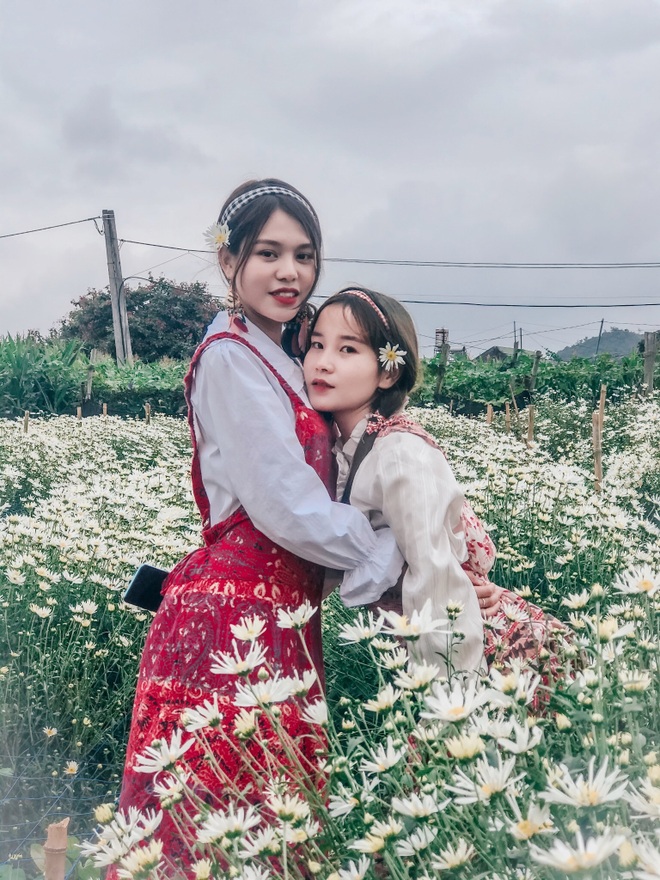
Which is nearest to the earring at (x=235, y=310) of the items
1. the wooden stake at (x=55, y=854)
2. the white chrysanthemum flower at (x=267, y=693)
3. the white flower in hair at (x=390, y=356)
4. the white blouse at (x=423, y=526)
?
the white flower in hair at (x=390, y=356)

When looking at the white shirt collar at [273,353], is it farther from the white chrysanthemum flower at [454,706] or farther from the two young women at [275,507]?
the white chrysanthemum flower at [454,706]

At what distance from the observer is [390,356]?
87.1 inches

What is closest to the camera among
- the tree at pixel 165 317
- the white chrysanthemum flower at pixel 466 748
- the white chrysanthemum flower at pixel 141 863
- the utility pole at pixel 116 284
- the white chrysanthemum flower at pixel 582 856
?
the white chrysanthemum flower at pixel 582 856

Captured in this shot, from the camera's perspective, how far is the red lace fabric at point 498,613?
2082 mm

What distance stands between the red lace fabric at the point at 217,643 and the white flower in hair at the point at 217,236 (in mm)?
337

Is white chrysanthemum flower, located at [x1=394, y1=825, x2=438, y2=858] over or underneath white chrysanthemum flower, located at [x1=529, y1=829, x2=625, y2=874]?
underneath

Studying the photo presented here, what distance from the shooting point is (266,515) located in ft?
6.27

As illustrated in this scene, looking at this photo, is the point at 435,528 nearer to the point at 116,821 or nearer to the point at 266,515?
the point at 266,515

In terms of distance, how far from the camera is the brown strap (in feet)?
6.86

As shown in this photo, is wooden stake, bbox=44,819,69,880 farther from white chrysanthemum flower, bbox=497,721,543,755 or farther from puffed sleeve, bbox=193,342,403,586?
white chrysanthemum flower, bbox=497,721,543,755

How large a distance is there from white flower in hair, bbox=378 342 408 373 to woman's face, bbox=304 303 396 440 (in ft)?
0.05

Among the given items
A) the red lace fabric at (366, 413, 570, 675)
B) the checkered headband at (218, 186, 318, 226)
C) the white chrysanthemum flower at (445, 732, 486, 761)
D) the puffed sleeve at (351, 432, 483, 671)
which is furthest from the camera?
the checkered headband at (218, 186, 318, 226)

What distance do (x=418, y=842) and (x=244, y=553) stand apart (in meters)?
0.93

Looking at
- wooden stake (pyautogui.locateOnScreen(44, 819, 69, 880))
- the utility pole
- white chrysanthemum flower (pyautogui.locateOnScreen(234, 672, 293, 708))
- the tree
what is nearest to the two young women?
wooden stake (pyautogui.locateOnScreen(44, 819, 69, 880))
